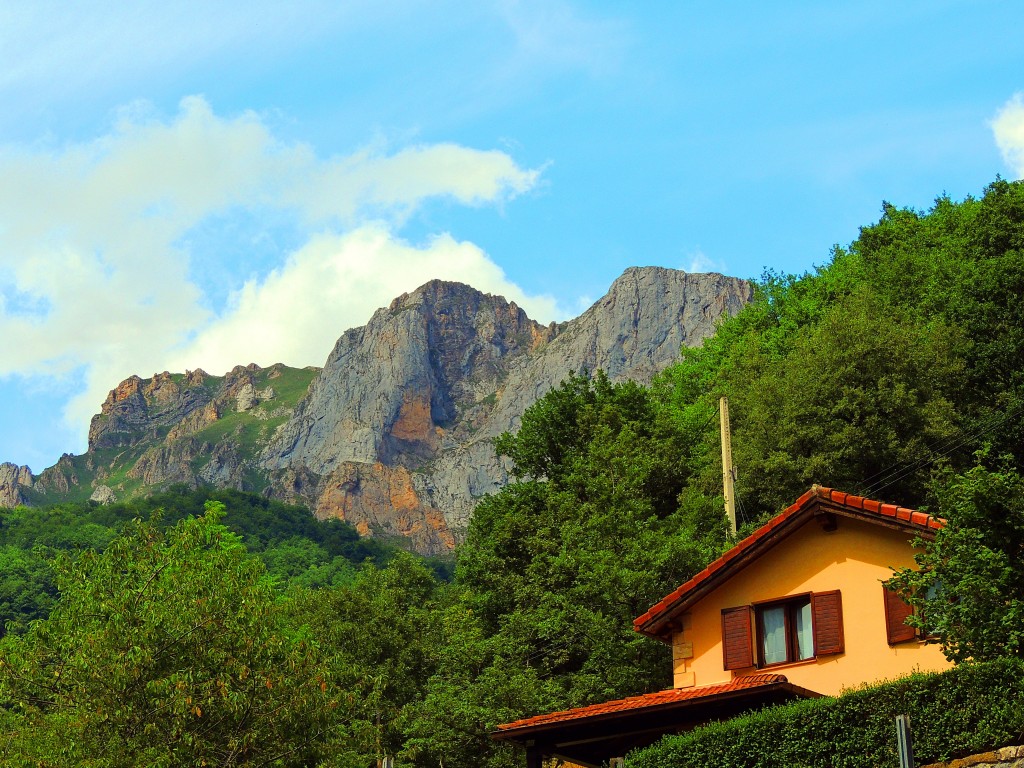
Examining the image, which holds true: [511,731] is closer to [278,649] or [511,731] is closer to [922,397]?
[278,649]

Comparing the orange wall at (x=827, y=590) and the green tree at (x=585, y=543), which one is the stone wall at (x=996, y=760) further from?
the green tree at (x=585, y=543)

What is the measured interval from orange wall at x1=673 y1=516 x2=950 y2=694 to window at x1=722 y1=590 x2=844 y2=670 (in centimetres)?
19

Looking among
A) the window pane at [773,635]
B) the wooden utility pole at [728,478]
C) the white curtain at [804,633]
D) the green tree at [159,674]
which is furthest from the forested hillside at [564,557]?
the window pane at [773,635]

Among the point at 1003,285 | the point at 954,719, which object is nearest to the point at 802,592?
the point at 954,719

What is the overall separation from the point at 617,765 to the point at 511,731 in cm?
388

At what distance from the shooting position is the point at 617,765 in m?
21.0

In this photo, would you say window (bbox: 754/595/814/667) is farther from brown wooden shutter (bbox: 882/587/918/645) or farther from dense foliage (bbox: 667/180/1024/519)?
dense foliage (bbox: 667/180/1024/519)

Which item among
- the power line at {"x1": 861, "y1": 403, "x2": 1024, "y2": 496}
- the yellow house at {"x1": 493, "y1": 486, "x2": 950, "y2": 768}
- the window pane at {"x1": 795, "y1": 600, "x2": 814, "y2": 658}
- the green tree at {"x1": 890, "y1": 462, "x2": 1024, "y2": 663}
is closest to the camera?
the green tree at {"x1": 890, "y1": 462, "x2": 1024, "y2": 663}

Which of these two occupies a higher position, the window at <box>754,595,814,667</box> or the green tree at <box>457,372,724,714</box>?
the green tree at <box>457,372,724,714</box>

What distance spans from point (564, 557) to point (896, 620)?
17.4 meters

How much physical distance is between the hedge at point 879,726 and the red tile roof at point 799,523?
5754 millimetres

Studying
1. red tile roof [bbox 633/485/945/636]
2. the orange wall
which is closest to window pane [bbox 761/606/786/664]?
the orange wall

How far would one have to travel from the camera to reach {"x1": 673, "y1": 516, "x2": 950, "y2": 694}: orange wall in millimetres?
23188

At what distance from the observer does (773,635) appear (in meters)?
25.0
